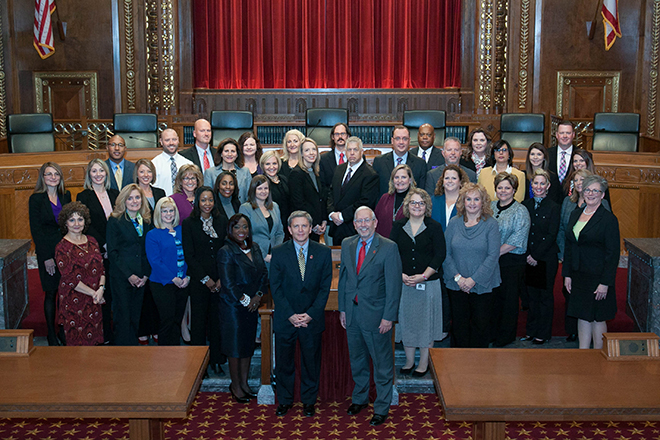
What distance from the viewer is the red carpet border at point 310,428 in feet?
13.8

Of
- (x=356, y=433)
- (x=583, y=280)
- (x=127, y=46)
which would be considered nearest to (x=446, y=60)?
(x=127, y=46)

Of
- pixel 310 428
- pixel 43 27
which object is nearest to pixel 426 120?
pixel 310 428

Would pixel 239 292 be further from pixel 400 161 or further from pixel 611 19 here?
pixel 611 19

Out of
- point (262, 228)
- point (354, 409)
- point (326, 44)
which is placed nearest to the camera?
point (354, 409)

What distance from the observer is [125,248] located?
470 centimetres

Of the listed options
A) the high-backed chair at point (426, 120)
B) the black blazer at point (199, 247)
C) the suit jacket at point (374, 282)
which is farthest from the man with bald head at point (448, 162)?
the high-backed chair at point (426, 120)

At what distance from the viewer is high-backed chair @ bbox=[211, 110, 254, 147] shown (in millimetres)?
8430

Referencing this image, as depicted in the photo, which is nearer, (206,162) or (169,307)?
(169,307)

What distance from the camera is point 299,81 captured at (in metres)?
12.8

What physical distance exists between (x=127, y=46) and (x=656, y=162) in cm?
808

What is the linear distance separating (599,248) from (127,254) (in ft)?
10.3

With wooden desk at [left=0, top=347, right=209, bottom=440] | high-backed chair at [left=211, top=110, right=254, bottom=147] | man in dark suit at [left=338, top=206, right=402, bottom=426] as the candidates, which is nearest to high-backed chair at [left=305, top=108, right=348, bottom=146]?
high-backed chair at [left=211, top=110, right=254, bottom=147]

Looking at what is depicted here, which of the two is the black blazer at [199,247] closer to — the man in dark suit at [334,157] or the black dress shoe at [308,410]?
the black dress shoe at [308,410]

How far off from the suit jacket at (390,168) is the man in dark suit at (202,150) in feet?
4.54
